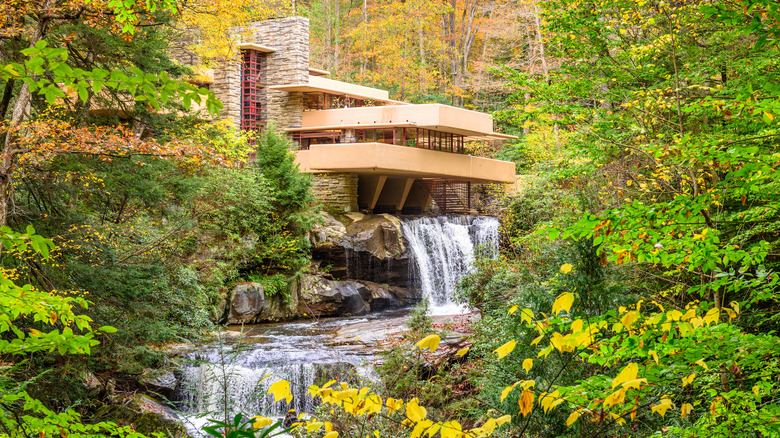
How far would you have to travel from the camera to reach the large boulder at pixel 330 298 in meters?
16.6

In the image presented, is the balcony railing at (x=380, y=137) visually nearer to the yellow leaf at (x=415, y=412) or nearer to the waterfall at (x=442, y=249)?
the waterfall at (x=442, y=249)

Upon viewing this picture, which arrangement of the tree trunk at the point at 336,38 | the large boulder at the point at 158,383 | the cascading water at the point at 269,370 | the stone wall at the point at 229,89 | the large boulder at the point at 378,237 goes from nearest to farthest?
the cascading water at the point at 269,370
the large boulder at the point at 158,383
the large boulder at the point at 378,237
the stone wall at the point at 229,89
the tree trunk at the point at 336,38

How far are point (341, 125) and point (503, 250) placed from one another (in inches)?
403

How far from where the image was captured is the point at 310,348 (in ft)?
40.0

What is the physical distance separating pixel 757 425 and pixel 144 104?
9818mm

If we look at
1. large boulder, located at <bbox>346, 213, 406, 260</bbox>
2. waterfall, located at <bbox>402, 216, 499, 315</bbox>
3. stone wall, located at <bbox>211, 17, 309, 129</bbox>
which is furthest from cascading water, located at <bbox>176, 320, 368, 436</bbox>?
stone wall, located at <bbox>211, 17, 309, 129</bbox>

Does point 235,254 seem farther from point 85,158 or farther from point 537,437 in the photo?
point 537,437

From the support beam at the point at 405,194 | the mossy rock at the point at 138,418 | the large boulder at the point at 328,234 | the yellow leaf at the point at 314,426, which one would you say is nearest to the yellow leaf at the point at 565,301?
the yellow leaf at the point at 314,426

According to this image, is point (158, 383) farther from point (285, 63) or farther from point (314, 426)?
point (285, 63)

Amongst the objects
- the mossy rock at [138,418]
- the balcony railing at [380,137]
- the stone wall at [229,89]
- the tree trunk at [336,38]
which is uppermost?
the tree trunk at [336,38]

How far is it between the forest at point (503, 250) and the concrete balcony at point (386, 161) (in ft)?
10.5

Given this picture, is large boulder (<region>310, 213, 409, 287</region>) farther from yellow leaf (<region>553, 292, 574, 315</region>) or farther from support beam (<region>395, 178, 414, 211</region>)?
yellow leaf (<region>553, 292, 574, 315</region>)

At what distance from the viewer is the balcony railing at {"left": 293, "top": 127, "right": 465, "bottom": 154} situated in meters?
21.7

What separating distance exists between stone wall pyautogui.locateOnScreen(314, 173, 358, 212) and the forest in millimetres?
3314
